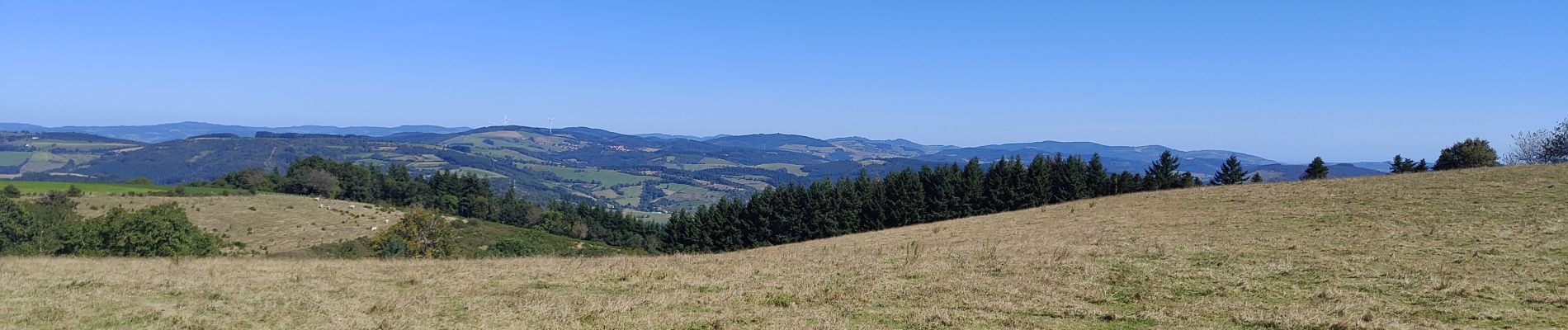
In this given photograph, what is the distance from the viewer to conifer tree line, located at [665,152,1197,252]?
60.1 metres

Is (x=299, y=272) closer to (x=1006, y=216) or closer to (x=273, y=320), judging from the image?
(x=273, y=320)

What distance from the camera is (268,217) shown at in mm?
75000

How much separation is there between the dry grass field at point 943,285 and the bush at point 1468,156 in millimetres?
31571

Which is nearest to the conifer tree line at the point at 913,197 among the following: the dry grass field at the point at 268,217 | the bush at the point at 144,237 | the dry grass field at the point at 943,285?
the dry grass field at the point at 943,285

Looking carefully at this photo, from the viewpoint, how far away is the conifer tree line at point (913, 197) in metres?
60.1

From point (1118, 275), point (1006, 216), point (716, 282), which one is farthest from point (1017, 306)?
point (1006, 216)

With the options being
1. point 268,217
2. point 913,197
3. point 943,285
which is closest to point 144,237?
point 268,217

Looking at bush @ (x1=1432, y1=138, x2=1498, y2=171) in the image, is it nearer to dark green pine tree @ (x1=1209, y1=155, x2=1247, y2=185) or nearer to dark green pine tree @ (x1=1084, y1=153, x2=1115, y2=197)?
dark green pine tree @ (x1=1209, y1=155, x2=1247, y2=185)

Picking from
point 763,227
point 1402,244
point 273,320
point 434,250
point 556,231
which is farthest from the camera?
point 556,231

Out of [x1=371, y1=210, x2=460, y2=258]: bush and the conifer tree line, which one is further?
the conifer tree line

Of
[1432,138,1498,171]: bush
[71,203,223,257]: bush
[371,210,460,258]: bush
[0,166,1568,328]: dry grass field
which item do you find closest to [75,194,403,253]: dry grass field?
[71,203,223,257]: bush

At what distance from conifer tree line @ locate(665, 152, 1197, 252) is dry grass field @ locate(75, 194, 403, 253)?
36.2 m

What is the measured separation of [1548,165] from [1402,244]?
2933cm

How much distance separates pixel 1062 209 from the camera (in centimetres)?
3900
